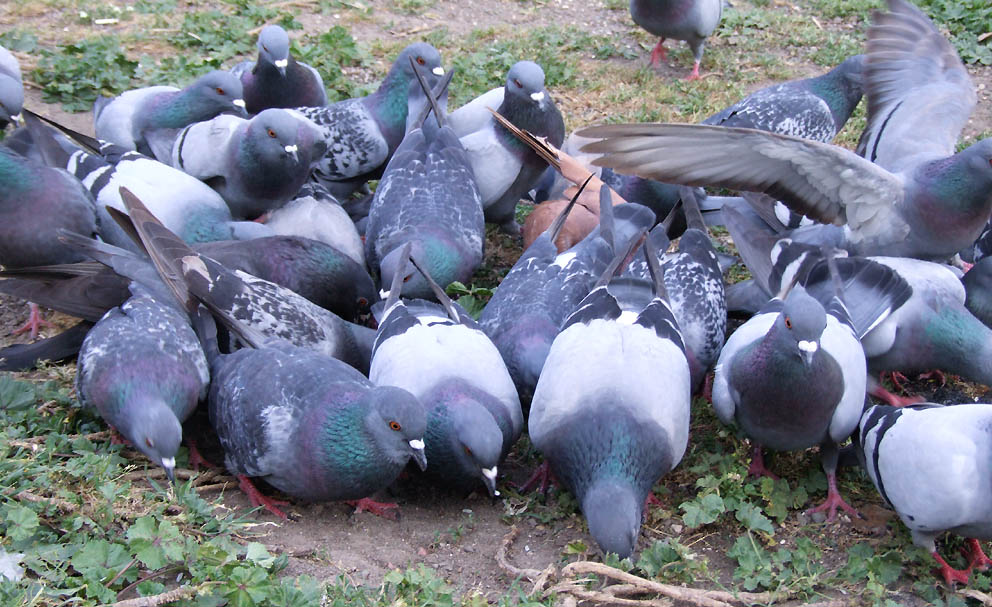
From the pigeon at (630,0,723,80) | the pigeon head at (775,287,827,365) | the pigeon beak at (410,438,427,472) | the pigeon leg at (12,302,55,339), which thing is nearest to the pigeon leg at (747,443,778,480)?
the pigeon head at (775,287,827,365)

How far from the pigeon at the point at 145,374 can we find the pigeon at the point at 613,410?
1475 mm

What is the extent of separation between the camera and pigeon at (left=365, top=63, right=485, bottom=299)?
5055mm

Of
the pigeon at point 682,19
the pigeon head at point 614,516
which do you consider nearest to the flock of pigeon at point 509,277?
the pigeon head at point 614,516

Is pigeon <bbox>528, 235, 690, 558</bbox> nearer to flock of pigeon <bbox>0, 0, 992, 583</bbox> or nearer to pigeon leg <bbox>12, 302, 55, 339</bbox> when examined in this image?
flock of pigeon <bbox>0, 0, 992, 583</bbox>

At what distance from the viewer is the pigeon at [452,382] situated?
3824 mm

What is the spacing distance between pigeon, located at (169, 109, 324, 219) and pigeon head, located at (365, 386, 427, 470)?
2032 millimetres

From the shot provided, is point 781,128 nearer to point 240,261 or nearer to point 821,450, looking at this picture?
point 821,450

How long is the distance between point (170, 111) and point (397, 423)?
3.32 metres

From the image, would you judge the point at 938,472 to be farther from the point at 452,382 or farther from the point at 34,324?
the point at 34,324

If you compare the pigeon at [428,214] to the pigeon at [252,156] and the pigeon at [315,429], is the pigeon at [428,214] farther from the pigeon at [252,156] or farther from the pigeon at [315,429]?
the pigeon at [315,429]

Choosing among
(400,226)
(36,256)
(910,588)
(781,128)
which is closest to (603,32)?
(781,128)

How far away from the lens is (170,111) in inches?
235

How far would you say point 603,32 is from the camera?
8.47 meters

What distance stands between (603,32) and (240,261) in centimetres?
487
